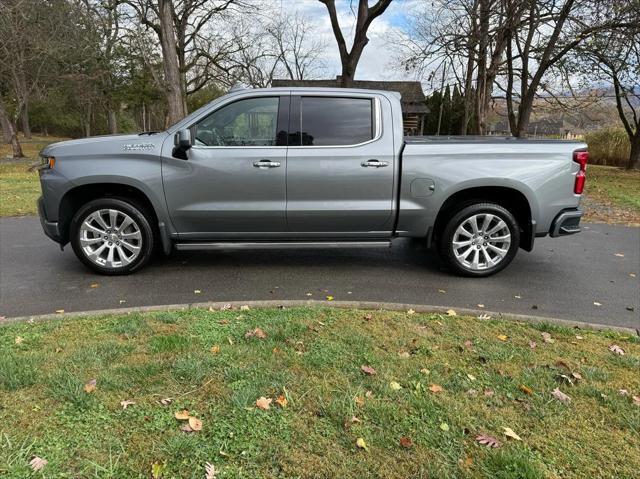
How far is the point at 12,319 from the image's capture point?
12.6 feet

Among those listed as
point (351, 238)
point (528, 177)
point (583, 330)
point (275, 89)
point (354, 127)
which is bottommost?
point (583, 330)

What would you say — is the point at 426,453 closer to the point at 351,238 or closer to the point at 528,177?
the point at 351,238

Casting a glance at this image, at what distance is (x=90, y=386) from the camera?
2.78m

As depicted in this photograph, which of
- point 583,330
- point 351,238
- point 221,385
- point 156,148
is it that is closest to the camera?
point 221,385

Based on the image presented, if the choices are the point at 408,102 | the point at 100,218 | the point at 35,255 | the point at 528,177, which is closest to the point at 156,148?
the point at 100,218

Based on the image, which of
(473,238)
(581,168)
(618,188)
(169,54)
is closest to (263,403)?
(473,238)

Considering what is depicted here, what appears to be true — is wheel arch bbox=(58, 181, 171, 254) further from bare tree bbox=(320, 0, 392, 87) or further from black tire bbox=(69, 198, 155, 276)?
bare tree bbox=(320, 0, 392, 87)

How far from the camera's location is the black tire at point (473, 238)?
5.02 metres

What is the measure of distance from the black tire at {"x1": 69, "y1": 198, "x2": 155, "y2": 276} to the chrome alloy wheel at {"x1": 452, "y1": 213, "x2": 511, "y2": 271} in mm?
3234

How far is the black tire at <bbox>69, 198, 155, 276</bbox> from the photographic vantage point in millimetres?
4852

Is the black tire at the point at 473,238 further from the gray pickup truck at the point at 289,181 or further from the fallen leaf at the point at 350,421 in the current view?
the fallen leaf at the point at 350,421

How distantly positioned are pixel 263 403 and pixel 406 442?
806mm

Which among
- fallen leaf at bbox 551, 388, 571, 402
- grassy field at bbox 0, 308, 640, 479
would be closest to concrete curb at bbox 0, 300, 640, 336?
grassy field at bbox 0, 308, 640, 479

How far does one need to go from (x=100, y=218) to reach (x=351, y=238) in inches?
103
